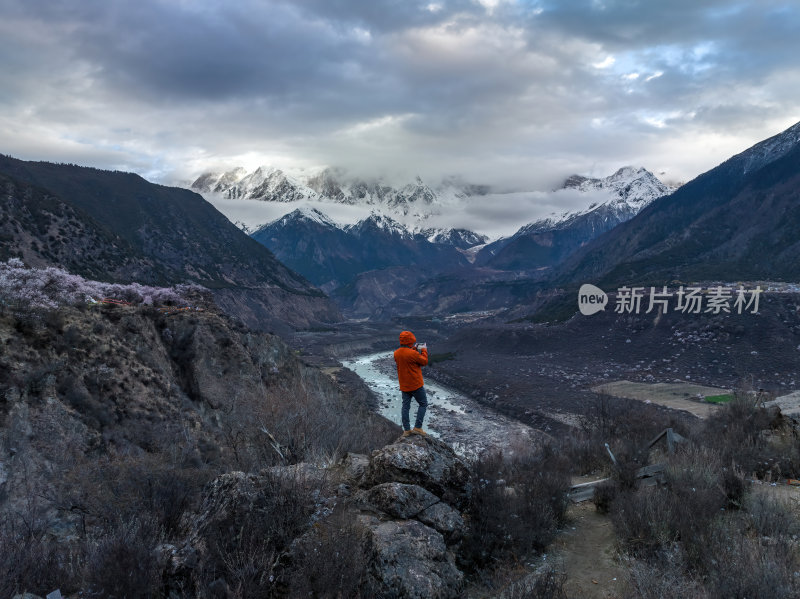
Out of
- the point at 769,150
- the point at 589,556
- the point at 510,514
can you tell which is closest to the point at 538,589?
the point at 510,514

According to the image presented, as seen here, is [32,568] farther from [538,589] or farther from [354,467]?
[538,589]

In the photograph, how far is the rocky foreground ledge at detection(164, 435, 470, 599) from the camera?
525 centimetres

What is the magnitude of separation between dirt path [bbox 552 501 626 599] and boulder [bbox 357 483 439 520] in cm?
191

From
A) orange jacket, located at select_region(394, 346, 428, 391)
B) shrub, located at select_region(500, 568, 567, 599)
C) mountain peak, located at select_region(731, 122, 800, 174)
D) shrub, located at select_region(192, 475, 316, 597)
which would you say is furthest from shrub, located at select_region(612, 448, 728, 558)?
mountain peak, located at select_region(731, 122, 800, 174)

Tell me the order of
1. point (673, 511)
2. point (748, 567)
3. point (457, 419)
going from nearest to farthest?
point (748, 567) < point (673, 511) < point (457, 419)

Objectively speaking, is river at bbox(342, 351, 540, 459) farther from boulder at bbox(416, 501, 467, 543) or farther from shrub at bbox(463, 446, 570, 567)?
boulder at bbox(416, 501, 467, 543)

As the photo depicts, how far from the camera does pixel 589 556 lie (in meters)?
7.17

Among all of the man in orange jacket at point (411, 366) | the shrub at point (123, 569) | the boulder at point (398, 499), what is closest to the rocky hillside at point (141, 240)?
the man in orange jacket at point (411, 366)

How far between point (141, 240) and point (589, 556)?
4667 inches

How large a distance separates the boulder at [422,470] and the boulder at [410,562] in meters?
1.12

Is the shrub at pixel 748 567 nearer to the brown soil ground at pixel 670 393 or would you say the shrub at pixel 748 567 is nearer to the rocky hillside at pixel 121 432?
the rocky hillside at pixel 121 432

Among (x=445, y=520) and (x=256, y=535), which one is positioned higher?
(x=256, y=535)

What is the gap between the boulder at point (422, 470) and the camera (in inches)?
281

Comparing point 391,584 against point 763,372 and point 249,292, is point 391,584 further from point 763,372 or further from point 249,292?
point 249,292
